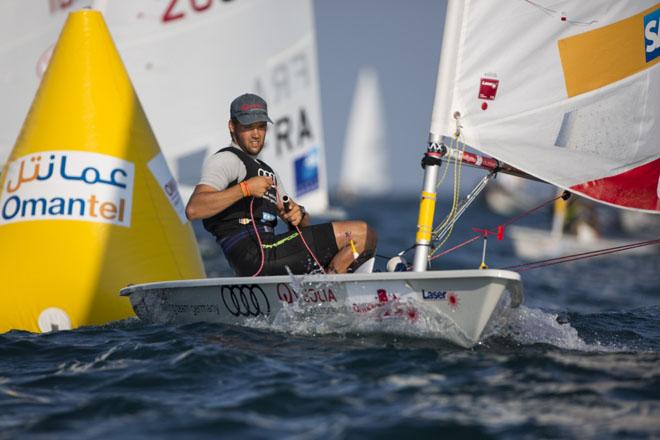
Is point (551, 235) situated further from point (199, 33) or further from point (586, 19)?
point (586, 19)

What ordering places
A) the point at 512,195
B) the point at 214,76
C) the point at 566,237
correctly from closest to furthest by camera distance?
the point at 214,76 → the point at 566,237 → the point at 512,195

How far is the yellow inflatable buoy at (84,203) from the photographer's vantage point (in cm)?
611

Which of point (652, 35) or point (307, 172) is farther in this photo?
point (307, 172)

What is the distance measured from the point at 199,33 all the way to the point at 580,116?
587cm

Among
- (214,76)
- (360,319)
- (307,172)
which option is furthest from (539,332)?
(214,76)

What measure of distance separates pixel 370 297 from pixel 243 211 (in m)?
1.17

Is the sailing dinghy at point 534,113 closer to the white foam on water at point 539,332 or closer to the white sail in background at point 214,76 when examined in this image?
the white foam on water at point 539,332

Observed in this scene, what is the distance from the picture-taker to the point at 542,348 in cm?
492

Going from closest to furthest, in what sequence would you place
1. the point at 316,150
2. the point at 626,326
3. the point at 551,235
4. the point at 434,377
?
the point at 434,377 < the point at 626,326 < the point at 316,150 < the point at 551,235

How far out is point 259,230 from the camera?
5629 millimetres

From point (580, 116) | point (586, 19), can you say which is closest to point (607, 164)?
point (580, 116)

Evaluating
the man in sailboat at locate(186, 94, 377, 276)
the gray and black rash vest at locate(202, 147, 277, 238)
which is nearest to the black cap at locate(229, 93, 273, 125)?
the man in sailboat at locate(186, 94, 377, 276)

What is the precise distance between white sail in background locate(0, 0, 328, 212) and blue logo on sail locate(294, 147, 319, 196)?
0.01 meters

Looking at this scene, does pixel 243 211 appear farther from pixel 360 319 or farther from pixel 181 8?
pixel 181 8
